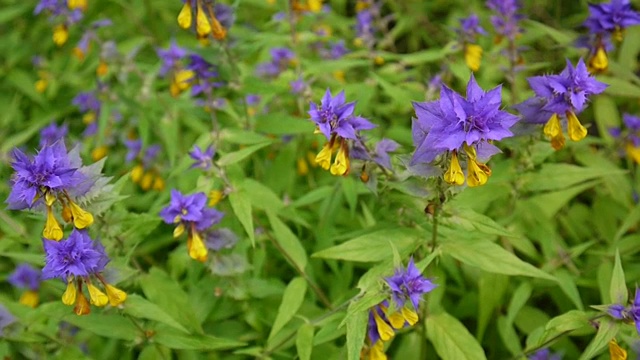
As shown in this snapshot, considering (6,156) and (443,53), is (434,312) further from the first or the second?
(6,156)

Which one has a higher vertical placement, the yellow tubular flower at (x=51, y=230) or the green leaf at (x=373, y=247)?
the yellow tubular flower at (x=51, y=230)

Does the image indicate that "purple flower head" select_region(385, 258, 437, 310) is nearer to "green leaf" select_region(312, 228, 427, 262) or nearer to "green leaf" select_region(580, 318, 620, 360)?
"green leaf" select_region(312, 228, 427, 262)

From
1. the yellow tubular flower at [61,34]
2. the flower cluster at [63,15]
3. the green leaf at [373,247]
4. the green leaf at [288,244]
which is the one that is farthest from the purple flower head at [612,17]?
the yellow tubular flower at [61,34]

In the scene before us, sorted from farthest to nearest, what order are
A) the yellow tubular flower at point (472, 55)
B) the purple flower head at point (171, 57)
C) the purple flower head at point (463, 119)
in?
the purple flower head at point (171, 57), the yellow tubular flower at point (472, 55), the purple flower head at point (463, 119)

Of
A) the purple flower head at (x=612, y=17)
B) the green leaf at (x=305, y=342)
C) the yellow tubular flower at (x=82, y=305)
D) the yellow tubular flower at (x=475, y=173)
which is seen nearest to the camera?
the yellow tubular flower at (x=475, y=173)

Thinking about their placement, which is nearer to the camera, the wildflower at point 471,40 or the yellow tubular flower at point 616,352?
the yellow tubular flower at point 616,352

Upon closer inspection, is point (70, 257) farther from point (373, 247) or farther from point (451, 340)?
point (451, 340)

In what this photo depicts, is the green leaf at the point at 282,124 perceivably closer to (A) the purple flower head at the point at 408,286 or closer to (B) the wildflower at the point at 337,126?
(B) the wildflower at the point at 337,126

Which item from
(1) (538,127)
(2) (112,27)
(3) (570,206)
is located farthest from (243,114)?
(2) (112,27)
